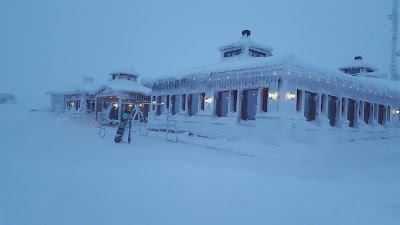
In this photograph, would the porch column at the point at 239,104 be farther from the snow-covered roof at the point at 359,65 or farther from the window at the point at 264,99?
the snow-covered roof at the point at 359,65

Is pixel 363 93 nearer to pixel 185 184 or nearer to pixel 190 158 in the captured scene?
pixel 190 158

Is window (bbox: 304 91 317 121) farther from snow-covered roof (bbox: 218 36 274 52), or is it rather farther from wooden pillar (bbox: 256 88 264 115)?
snow-covered roof (bbox: 218 36 274 52)

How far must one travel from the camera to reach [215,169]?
8.44m

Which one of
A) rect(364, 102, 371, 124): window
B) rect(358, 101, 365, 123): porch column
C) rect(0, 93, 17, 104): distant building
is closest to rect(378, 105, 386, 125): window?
rect(364, 102, 371, 124): window

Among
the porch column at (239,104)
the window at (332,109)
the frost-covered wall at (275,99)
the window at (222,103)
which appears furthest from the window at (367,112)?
the window at (222,103)

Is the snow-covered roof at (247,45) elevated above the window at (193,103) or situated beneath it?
elevated above

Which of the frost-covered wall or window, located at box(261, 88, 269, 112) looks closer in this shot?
the frost-covered wall

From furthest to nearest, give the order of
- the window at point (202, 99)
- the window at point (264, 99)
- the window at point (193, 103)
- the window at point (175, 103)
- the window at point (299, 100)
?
the window at point (175, 103) → the window at point (193, 103) → the window at point (202, 99) → the window at point (264, 99) → the window at point (299, 100)

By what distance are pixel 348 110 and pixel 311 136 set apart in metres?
6.27

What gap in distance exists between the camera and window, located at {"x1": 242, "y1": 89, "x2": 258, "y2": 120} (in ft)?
53.0

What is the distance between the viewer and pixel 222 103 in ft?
59.7

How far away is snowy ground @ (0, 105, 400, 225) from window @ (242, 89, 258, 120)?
6.20m

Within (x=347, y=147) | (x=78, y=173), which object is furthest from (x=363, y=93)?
(x=78, y=173)

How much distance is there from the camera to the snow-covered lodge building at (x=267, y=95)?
1458 cm
